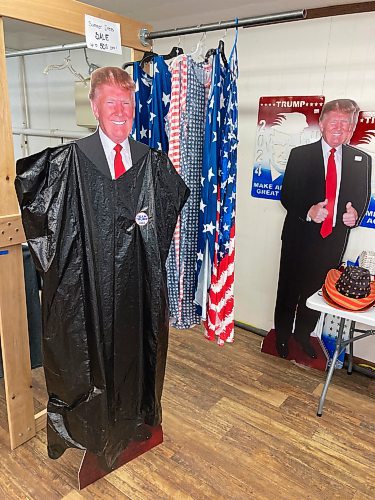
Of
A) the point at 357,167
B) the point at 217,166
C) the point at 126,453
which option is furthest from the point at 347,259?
the point at 126,453

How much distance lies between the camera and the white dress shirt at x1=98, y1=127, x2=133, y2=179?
4.95 ft

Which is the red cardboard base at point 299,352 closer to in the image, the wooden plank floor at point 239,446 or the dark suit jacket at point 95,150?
the wooden plank floor at point 239,446

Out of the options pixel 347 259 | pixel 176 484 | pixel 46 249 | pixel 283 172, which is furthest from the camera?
pixel 283 172

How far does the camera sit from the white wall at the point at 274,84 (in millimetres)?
2340

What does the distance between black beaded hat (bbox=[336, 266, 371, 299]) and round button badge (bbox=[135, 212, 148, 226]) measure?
1.22m

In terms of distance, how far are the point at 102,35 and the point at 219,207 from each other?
876mm

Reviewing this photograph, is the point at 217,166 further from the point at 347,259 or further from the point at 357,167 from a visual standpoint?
the point at 347,259

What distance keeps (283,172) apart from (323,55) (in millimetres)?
745

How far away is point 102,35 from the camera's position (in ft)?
5.45

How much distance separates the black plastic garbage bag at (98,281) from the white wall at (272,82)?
4.54 ft

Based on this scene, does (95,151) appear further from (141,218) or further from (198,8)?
(198,8)

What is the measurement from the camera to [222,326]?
6.62 feet

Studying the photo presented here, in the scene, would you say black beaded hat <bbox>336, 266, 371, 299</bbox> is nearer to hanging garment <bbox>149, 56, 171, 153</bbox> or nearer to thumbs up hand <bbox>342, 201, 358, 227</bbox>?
thumbs up hand <bbox>342, 201, 358, 227</bbox>

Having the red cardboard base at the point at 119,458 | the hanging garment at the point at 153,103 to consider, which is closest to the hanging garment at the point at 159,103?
the hanging garment at the point at 153,103
